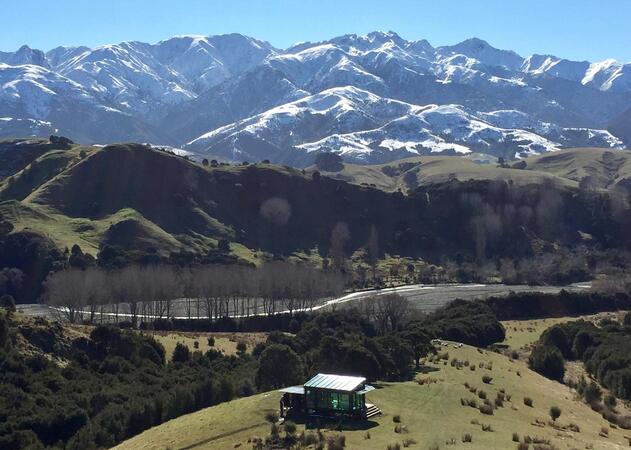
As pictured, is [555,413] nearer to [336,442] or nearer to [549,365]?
[336,442]

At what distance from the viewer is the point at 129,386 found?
64.6 m

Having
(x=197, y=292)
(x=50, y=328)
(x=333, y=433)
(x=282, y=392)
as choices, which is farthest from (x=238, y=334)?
(x=333, y=433)

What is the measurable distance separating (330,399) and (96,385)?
28752 mm

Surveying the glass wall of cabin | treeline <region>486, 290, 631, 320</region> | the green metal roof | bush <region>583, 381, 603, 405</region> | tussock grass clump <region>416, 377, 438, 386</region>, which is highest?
treeline <region>486, 290, 631, 320</region>

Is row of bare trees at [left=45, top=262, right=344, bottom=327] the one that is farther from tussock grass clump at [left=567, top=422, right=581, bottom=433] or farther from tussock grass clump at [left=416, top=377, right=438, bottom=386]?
tussock grass clump at [left=567, top=422, right=581, bottom=433]

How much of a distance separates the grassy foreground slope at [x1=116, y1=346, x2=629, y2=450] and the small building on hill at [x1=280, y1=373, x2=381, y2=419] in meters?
1.17

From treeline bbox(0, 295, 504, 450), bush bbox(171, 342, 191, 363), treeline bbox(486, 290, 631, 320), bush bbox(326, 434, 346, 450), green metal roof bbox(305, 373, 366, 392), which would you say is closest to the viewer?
bush bbox(326, 434, 346, 450)

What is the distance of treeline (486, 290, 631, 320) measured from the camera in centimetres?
13600

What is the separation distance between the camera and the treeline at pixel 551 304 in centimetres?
13600

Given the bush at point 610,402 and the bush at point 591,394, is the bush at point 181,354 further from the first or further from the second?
the bush at point 610,402

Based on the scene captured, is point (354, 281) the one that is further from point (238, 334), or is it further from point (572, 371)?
point (572, 371)

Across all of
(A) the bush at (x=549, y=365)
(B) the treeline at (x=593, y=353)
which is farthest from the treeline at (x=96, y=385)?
Answer: (B) the treeline at (x=593, y=353)

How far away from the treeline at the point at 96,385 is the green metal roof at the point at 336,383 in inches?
583

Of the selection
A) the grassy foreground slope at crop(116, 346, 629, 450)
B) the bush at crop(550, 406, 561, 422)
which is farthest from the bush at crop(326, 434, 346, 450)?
the bush at crop(550, 406, 561, 422)
